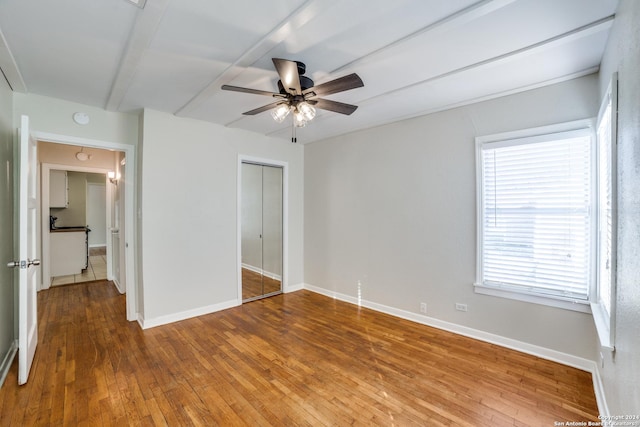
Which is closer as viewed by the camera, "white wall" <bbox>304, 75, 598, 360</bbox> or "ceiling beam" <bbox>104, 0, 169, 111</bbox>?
"ceiling beam" <bbox>104, 0, 169, 111</bbox>

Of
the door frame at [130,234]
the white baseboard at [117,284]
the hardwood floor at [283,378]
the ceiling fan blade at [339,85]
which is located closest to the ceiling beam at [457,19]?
the ceiling fan blade at [339,85]

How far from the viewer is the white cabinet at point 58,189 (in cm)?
633

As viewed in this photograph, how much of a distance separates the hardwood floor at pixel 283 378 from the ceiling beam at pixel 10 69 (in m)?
2.58

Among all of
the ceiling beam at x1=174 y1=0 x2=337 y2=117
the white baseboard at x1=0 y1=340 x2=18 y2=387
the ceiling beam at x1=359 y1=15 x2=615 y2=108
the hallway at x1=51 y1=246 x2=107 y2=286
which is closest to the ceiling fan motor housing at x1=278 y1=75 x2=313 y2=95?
the ceiling beam at x1=174 y1=0 x2=337 y2=117

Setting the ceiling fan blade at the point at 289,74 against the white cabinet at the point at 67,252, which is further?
the white cabinet at the point at 67,252

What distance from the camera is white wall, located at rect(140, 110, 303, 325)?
337 centimetres

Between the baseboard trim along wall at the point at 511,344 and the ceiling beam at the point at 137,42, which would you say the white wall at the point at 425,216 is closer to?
the baseboard trim along wall at the point at 511,344

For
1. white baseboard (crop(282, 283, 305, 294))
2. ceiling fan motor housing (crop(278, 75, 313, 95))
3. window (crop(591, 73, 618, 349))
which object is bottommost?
white baseboard (crop(282, 283, 305, 294))

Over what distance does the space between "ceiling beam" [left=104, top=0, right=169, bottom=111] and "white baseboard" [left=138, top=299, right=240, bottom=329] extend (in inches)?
101

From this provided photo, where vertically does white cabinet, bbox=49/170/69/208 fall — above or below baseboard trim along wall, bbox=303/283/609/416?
above

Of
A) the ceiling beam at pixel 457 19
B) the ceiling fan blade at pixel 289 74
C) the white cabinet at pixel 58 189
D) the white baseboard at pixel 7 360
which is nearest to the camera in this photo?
the ceiling beam at pixel 457 19

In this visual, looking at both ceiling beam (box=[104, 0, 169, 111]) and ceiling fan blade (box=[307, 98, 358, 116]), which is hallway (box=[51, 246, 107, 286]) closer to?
ceiling beam (box=[104, 0, 169, 111])

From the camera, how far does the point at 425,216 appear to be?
3.43 metres

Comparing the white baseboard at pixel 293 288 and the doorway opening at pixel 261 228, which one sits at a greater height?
the doorway opening at pixel 261 228
